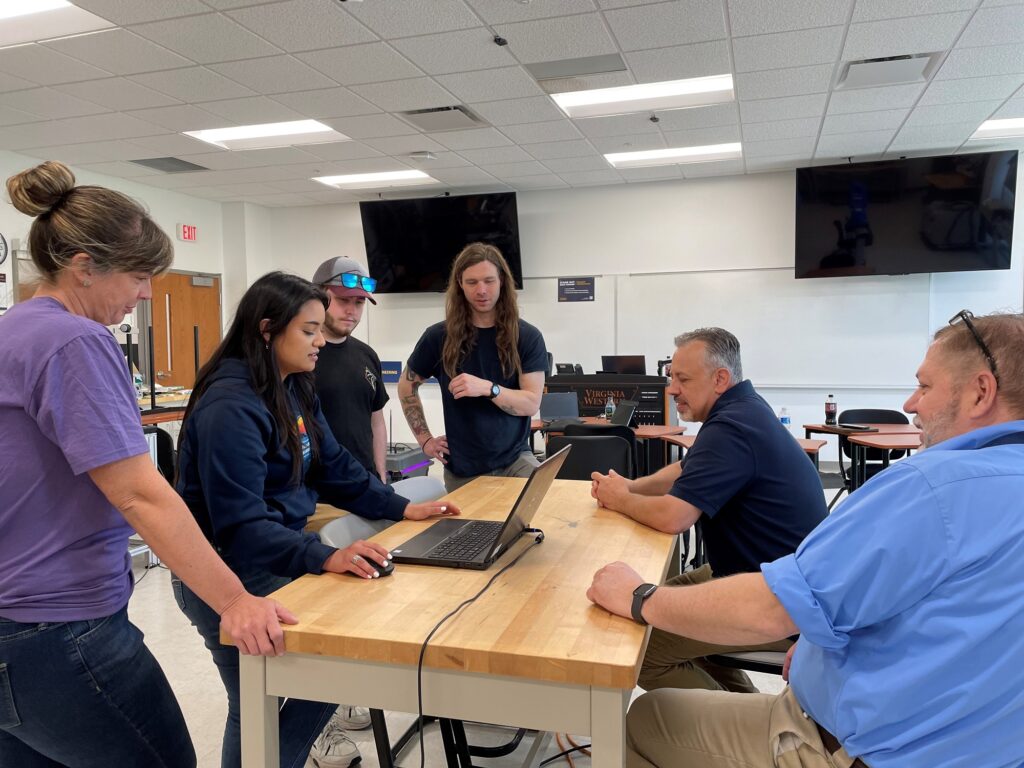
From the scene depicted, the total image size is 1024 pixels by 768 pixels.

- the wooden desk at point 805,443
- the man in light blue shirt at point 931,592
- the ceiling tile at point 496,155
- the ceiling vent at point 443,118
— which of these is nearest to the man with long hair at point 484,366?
the wooden desk at point 805,443

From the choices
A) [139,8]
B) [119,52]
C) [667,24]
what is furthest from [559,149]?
[139,8]

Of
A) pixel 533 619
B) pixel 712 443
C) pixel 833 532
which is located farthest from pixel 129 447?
pixel 712 443

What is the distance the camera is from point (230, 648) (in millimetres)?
1505

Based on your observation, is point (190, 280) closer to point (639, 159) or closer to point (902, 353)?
point (639, 159)

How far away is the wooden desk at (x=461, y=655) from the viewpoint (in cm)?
108

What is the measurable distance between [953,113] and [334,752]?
20.2 feet

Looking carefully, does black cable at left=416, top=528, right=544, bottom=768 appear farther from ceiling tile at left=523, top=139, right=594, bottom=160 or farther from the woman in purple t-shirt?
ceiling tile at left=523, top=139, right=594, bottom=160

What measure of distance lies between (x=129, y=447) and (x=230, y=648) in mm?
606

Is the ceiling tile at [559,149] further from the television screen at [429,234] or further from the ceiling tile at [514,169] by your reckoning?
the television screen at [429,234]

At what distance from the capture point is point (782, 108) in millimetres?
5355

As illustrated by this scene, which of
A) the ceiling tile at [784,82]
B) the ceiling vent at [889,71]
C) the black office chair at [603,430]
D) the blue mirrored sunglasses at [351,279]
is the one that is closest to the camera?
the blue mirrored sunglasses at [351,279]

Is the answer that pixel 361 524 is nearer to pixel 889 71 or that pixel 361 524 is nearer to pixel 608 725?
pixel 608 725

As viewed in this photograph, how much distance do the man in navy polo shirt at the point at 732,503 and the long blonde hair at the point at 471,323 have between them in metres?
0.96

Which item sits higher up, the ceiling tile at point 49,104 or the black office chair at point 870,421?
the ceiling tile at point 49,104
